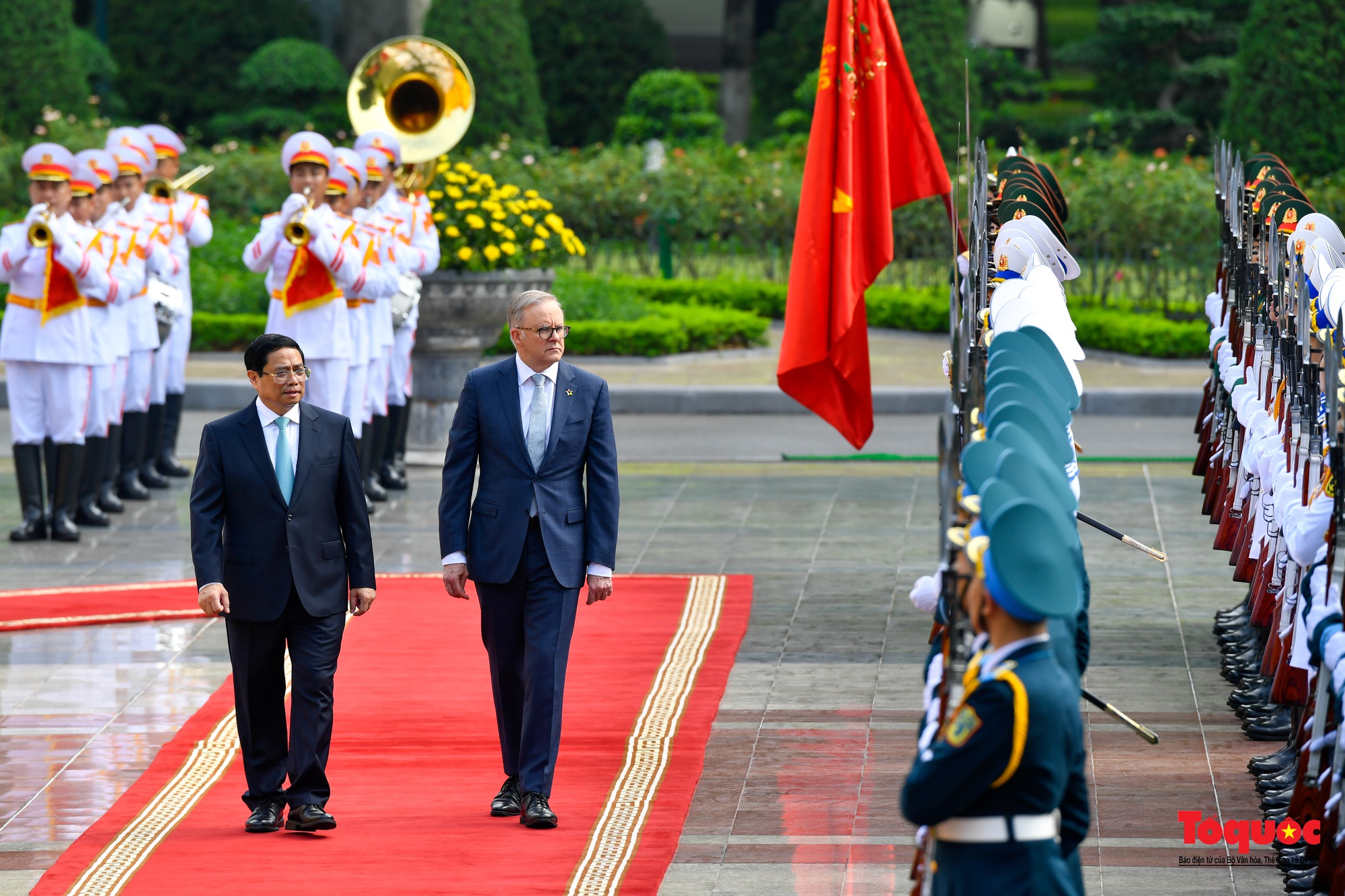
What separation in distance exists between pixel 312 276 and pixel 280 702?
5.08 m

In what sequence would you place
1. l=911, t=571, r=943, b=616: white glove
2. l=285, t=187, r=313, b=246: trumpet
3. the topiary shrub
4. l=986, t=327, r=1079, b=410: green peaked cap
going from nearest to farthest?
l=911, t=571, r=943, b=616: white glove → l=986, t=327, r=1079, b=410: green peaked cap → l=285, t=187, r=313, b=246: trumpet → the topiary shrub

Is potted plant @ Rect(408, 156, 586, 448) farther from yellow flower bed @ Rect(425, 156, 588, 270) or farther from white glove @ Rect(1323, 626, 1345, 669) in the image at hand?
white glove @ Rect(1323, 626, 1345, 669)

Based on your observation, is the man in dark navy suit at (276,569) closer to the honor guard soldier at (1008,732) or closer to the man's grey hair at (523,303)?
the man's grey hair at (523,303)

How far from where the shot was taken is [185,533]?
36.4ft

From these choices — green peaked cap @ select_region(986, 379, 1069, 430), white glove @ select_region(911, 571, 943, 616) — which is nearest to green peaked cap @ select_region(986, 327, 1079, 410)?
green peaked cap @ select_region(986, 379, 1069, 430)

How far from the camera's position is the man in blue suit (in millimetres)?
6184

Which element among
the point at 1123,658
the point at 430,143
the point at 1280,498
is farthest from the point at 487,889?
the point at 430,143

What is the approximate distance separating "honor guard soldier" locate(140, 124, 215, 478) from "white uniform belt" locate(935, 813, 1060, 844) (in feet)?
30.2

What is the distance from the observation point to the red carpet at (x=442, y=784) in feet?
18.6

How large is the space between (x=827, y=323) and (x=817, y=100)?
0.91 m

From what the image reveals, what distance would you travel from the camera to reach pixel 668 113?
28750 mm

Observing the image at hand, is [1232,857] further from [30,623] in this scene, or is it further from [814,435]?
[814,435]

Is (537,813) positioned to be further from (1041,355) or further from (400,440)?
(400,440)

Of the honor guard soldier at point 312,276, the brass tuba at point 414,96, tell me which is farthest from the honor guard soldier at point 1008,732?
the brass tuba at point 414,96
